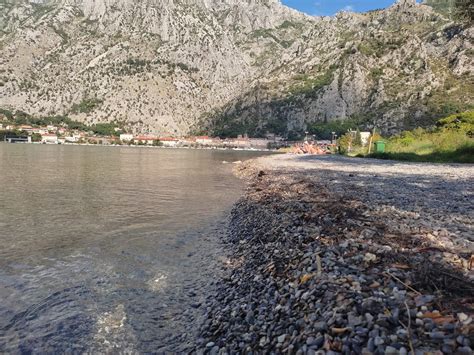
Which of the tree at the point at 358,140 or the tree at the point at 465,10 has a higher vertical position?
the tree at the point at 465,10

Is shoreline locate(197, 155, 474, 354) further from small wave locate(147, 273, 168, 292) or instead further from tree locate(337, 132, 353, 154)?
tree locate(337, 132, 353, 154)

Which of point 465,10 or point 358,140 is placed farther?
point 358,140

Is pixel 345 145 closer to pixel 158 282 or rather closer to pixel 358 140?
pixel 358 140

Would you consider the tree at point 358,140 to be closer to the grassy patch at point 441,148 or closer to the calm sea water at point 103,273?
the grassy patch at point 441,148

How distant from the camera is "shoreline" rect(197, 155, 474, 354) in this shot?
4684 mm

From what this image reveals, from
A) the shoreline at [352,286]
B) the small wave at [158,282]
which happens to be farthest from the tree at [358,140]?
the small wave at [158,282]

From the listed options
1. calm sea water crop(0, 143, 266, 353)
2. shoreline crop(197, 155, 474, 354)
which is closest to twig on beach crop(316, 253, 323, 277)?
shoreline crop(197, 155, 474, 354)

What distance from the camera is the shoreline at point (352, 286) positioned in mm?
4684

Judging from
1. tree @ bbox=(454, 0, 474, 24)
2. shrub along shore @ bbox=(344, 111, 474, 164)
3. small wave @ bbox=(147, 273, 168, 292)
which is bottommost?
small wave @ bbox=(147, 273, 168, 292)

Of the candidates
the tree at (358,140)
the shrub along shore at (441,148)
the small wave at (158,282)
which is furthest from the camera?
the tree at (358,140)

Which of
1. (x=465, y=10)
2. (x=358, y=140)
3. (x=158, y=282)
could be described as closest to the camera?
(x=158, y=282)

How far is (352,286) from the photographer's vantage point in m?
6.18

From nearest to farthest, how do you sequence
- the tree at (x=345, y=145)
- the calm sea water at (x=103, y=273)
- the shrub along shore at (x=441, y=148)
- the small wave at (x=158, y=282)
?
the calm sea water at (x=103, y=273)
the small wave at (x=158, y=282)
the shrub along shore at (x=441, y=148)
the tree at (x=345, y=145)

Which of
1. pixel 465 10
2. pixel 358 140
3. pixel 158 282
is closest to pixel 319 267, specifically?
pixel 158 282
